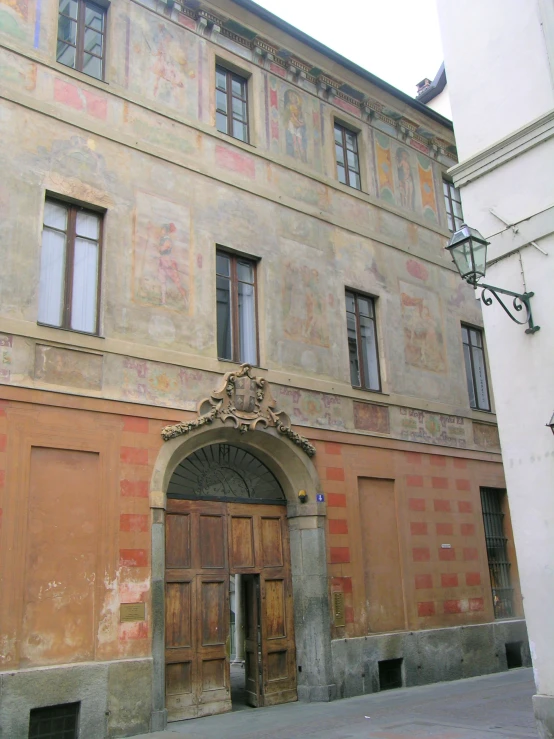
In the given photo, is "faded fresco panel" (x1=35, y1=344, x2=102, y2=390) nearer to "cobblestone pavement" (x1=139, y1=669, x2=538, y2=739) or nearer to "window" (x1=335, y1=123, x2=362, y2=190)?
"cobblestone pavement" (x1=139, y1=669, x2=538, y2=739)

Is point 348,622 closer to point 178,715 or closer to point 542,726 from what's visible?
point 178,715

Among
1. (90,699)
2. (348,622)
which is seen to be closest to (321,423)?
(348,622)

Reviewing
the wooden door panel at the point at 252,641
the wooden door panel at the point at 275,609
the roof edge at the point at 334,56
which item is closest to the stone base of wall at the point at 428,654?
the wooden door panel at the point at 275,609

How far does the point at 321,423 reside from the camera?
13.7 meters

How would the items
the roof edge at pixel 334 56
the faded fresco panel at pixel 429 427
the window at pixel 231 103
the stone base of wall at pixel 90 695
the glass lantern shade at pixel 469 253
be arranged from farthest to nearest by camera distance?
1. the faded fresco panel at pixel 429 427
2. the roof edge at pixel 334 56
3. the window at pixel 231 103
4. the stone base of wall at pixel 90 695
5. the glass lantern shade at pixel 469 253

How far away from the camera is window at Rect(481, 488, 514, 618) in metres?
16.2

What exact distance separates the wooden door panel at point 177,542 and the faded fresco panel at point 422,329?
20.6ft

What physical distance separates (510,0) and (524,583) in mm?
7283

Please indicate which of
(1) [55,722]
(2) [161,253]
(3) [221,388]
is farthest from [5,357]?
(1) [55,722]

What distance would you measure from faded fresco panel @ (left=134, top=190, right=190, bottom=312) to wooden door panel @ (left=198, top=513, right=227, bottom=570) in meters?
3.40

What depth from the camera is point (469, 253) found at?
8484mm

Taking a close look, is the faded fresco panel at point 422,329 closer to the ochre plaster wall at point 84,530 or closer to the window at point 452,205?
the window at point 452,205

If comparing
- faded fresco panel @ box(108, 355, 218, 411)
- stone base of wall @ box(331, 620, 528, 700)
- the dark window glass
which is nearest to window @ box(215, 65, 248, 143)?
the dark window glass

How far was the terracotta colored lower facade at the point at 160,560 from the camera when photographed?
970 centimetres
